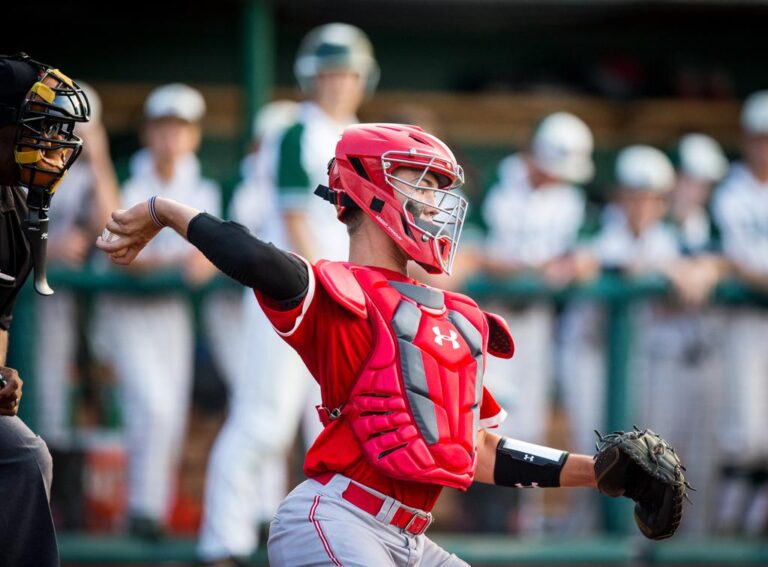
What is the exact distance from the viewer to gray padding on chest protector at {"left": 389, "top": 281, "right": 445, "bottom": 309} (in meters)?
3.55

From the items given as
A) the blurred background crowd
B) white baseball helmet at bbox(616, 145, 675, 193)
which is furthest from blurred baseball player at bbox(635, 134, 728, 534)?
white baseball helmet at bbox(616, 145, 675, 193)

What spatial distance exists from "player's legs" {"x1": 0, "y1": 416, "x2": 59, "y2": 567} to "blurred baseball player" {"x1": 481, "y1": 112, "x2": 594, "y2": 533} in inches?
121

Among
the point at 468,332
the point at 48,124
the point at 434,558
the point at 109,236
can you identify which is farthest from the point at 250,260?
the point at 434,558

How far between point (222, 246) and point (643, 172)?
4.15 metres

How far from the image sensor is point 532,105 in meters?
9.92

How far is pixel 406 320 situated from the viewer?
3.47 m

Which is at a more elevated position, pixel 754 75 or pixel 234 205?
pixel 754 75

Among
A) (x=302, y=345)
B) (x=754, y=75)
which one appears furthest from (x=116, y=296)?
(x=754, y=75)

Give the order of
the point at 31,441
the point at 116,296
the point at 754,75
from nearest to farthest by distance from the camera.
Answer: the point at 31,441 < the point at 116,296 < the point at 754,75

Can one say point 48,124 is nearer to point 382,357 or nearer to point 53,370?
point 382,357

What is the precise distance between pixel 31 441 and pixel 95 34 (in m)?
6.78

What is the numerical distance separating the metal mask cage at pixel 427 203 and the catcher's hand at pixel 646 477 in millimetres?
648

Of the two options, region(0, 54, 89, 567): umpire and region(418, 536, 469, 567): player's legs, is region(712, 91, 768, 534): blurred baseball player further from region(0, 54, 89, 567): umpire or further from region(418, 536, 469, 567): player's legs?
region(0, 54, 89, 567): umpire

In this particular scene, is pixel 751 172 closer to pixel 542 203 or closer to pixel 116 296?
pixel 542 203
